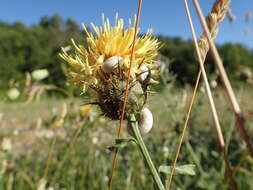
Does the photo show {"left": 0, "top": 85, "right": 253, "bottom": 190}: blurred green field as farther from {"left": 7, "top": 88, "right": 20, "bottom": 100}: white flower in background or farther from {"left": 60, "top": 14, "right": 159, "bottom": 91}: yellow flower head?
{"left": 60, "top": 14, "right": 159, "bottom": 91}: yellow flower head

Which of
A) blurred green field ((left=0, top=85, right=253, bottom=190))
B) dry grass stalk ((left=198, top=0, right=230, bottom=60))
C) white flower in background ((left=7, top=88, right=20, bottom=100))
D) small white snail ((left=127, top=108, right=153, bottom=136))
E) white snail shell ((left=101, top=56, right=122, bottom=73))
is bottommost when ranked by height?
blurred green field ((left=0, top=85, right=253, bottom=190))

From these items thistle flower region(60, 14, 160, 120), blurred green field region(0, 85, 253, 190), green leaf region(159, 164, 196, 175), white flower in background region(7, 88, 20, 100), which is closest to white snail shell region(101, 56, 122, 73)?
thistle flower region(60, 14, 160, 120)

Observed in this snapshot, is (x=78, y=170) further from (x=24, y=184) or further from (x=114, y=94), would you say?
(x=114, y=94)

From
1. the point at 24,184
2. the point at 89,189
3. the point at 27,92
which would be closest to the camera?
the point at 27,92

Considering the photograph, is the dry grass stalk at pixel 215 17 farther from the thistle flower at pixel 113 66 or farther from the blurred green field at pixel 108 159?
the blurred green field at pixel 108 159

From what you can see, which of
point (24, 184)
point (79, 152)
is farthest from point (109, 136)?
point (24, 184)

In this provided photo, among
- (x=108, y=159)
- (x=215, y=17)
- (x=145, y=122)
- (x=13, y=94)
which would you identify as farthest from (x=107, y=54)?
(x=108, y=159)

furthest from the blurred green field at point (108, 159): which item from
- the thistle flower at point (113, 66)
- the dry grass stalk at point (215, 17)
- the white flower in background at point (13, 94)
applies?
the dry grass stalk at point (215, 17)

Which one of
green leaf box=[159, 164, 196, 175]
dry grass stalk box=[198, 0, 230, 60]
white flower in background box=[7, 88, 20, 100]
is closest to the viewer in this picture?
dry grass stalk box=[198, 0, 230, 60]
